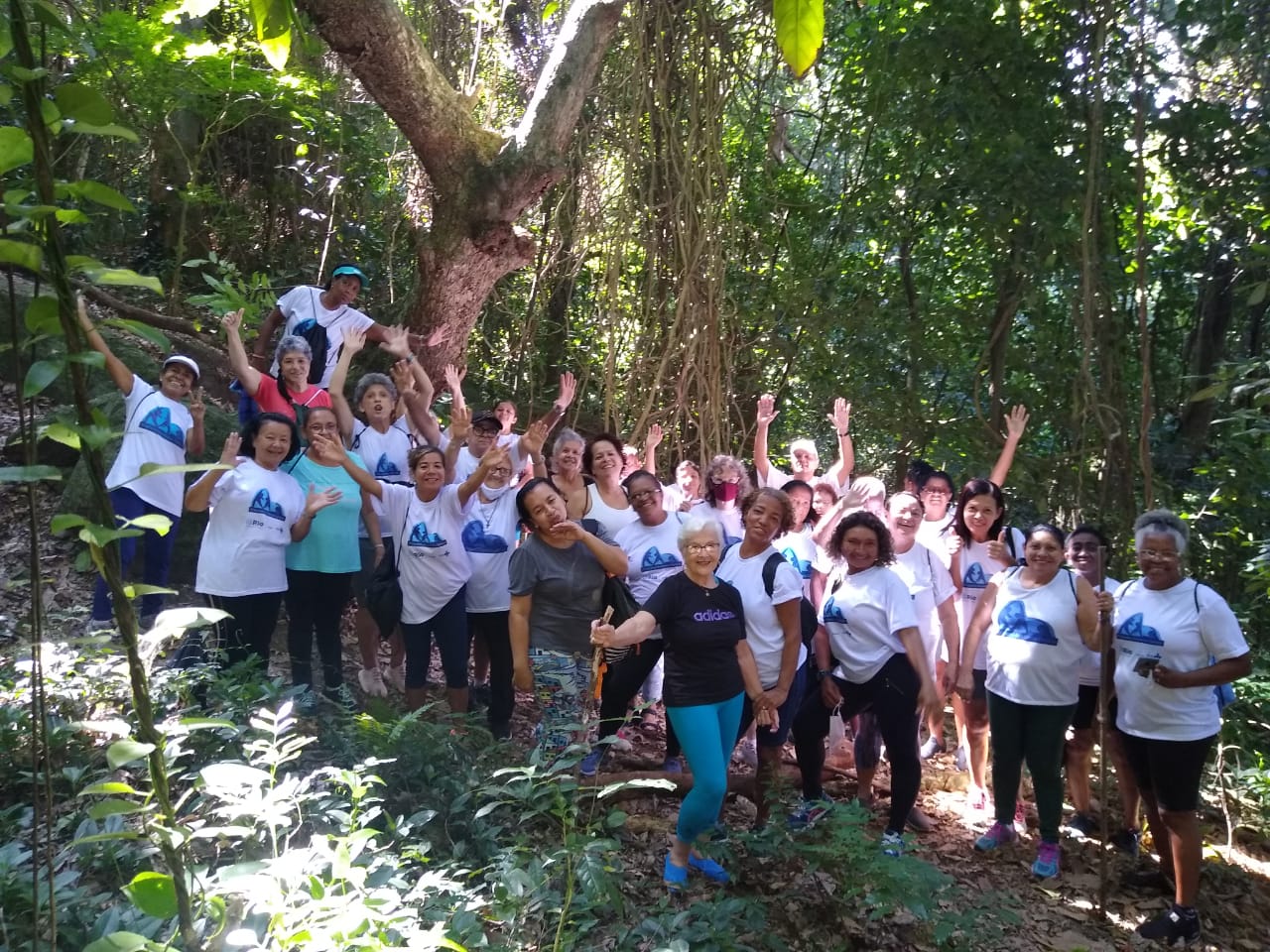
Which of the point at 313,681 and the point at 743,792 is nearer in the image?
the point at 743,792

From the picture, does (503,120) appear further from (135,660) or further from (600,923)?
(135,660)

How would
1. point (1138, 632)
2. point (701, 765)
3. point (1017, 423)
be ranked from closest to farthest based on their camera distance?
point (701, 765)
point (1138, 632)
point (1017, 423)

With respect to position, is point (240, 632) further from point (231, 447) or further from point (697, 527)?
point (697, 527)

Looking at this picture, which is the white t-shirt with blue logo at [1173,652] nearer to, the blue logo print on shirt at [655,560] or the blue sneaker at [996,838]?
the blue sneaker at [996,838]

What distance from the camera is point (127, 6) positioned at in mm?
8695

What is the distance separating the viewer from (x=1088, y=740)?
187 inches

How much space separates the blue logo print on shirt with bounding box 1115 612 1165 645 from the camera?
13.2 feet

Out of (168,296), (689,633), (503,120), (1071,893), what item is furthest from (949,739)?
(168,296)

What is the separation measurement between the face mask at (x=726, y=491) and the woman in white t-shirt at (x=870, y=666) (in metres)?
0.71

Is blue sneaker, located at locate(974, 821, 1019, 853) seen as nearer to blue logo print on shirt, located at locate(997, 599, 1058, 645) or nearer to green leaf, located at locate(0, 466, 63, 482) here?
blue logo print on shirt, located at locate(997, 599, 1058, 645)

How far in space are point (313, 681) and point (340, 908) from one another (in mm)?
3307

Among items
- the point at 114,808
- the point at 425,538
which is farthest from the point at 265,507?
the point at 114,808

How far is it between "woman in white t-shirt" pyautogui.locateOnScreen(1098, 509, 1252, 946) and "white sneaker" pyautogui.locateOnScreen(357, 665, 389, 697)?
3460mm

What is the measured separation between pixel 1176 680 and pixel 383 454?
382 cm
